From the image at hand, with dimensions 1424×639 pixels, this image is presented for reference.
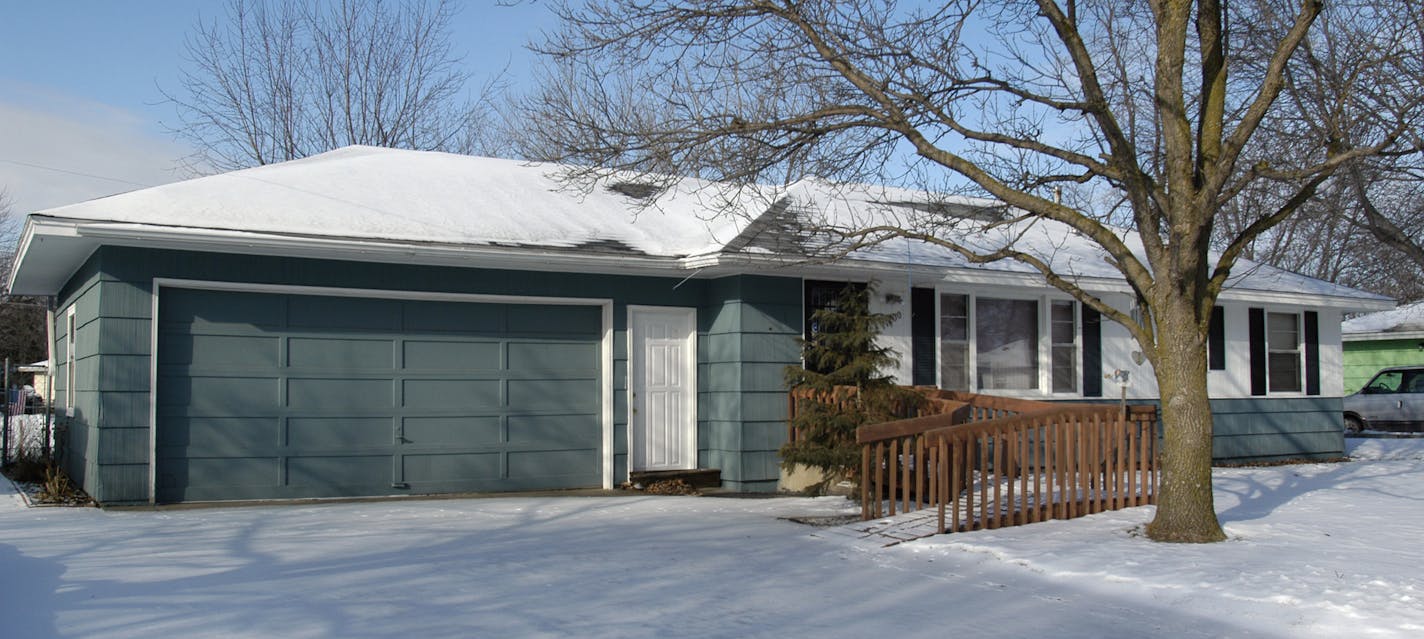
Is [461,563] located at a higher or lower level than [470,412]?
lower

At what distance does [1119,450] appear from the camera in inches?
404

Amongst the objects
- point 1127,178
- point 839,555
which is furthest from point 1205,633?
point 1127,178

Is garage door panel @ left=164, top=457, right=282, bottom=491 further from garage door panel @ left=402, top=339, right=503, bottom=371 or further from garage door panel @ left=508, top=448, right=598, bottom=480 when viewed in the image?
garage door panel @ left=508, top=448, right=598, bottom=480

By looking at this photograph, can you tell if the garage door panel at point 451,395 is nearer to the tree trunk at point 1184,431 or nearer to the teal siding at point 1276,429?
the tree trunk at point 1184,431

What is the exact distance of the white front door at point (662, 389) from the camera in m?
12.5

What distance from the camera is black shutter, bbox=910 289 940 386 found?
13.7m

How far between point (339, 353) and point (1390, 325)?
27145 mm

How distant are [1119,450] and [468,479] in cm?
662

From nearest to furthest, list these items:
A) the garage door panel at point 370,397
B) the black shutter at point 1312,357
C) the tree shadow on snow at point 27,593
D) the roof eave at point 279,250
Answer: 1. the tree shadow on snow at point 27,593
2. the roof eave at point 279,250
3. the garage door panel at point 370,397
4. the black shutter at point 1312,357

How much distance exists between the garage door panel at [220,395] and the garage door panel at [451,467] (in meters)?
1.49

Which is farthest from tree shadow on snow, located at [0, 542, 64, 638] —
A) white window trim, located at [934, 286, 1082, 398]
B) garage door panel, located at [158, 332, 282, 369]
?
white window trim, located at [934, 286, 1082, 398]

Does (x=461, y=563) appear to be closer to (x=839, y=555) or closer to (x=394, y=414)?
(x=839, y=555)

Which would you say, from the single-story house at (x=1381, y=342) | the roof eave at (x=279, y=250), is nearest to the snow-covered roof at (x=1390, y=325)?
the single-story house at (x=1381, y=342)

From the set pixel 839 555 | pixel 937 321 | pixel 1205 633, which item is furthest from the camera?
pixel 937 321
